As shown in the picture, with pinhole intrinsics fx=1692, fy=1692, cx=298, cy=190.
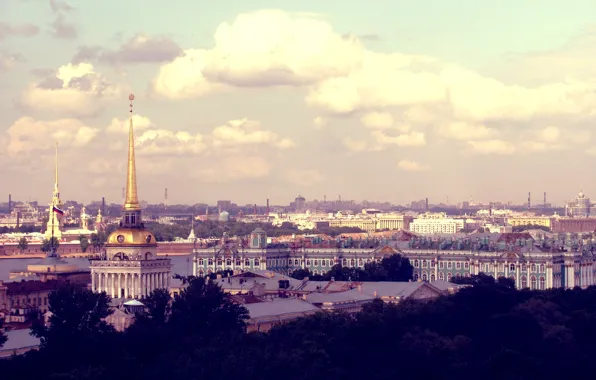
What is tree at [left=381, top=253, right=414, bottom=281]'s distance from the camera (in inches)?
3757

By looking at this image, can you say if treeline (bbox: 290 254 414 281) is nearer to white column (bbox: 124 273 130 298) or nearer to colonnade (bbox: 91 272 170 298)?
colonnade (bbox: 91 272 170 298)

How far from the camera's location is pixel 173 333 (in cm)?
5144

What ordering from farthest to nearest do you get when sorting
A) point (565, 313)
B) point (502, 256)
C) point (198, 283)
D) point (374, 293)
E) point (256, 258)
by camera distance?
point (256, 258) < point (502, 256) < point (374, 293) < point (565, 313) < point (198, 283)

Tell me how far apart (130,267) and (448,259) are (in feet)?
111

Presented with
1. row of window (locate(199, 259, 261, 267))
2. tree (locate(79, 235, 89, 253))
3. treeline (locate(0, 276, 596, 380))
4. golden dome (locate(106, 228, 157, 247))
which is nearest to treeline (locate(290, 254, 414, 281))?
row of window (locate(199, 259, 261, 267))

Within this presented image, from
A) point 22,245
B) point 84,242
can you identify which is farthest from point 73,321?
point 22,245

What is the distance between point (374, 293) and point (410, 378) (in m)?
24.8

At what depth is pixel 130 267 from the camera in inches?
2844

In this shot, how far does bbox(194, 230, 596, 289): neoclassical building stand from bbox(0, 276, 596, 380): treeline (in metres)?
35.5

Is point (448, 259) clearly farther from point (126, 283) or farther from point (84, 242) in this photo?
point (84, 242)

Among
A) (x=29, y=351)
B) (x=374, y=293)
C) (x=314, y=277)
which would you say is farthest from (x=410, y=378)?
(x=314, y=277)

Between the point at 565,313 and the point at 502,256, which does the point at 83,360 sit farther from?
the point at 502,256

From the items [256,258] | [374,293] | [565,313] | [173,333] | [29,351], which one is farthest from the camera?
[256,258]

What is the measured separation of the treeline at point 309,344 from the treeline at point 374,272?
2566cm
